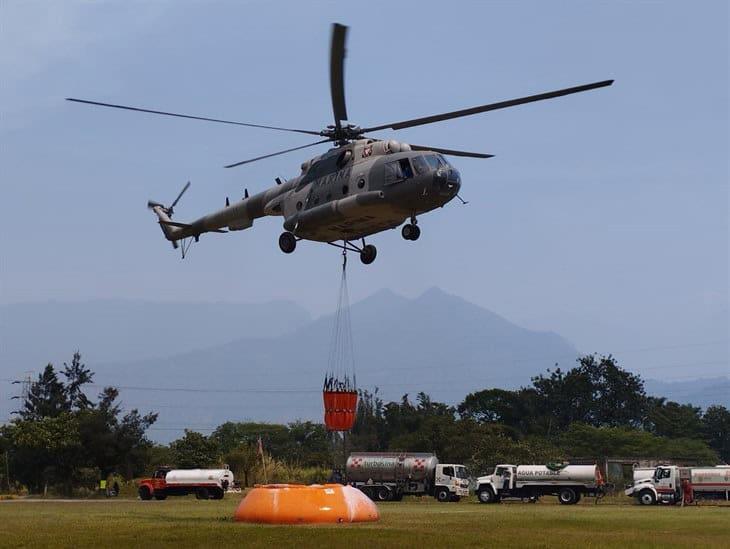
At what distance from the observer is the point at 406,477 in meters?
70.9

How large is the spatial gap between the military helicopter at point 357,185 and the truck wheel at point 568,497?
28.2 metres

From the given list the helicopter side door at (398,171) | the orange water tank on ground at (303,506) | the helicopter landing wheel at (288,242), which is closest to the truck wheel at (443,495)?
the helicopter landing wheel at (288,242)

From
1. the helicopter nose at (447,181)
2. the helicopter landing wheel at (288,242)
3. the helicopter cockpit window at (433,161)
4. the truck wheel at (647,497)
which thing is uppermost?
the helicopter cockpit window at (433,161)

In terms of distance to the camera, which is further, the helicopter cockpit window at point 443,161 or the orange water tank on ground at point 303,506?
the helicopter cockpit window at point 443,161

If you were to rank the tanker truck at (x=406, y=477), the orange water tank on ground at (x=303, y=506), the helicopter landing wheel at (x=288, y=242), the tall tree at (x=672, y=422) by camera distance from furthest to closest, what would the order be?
1. the tall tree at (x=672, y=422)
2. the tanker truck at (x=406, y=477)
3. the helicopter landing wheel at (x=288, y=242)
4. the orange water tank on ground at (x=303, y=506)

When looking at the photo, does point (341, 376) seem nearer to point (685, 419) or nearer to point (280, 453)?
point (280, 453)

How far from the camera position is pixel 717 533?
35.8m

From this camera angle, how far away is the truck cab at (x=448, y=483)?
2768 inches

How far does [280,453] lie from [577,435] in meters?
46.5

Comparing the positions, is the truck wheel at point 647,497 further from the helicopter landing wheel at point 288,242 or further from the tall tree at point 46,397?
the tall tree at point 46,397

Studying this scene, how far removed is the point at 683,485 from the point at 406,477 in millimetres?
17179

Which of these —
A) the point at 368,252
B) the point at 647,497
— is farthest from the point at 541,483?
the point at 368,252

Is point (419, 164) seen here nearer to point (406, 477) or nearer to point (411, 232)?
point (411, 232)

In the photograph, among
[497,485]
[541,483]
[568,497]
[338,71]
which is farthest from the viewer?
[497,485]
